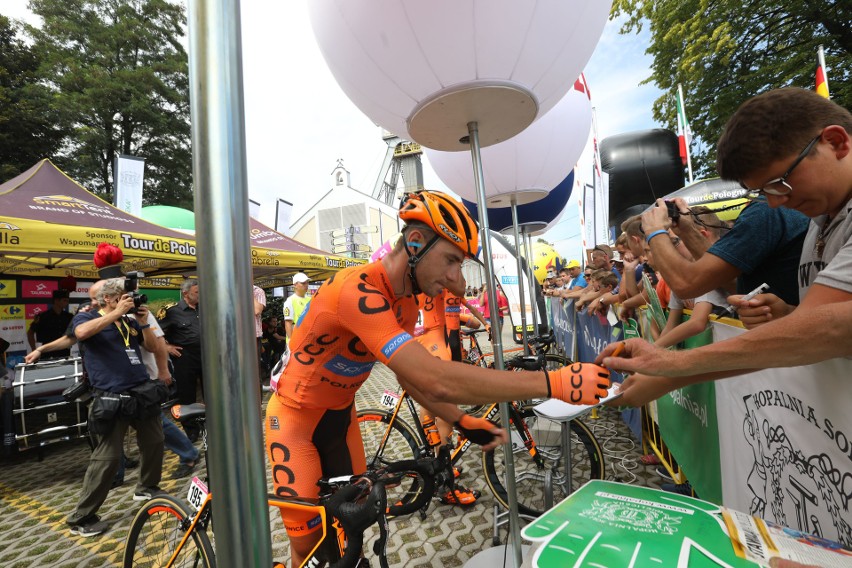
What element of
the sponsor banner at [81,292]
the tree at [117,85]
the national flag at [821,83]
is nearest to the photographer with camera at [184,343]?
the sponsor banner at [81,292]

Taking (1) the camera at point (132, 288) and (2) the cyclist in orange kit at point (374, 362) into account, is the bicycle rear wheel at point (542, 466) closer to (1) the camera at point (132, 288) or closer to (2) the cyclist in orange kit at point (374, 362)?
(2) the cyclist in orange kit at point (374, 362)

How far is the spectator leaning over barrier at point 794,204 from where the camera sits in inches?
43.9

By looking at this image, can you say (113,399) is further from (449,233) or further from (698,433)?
(698,433)

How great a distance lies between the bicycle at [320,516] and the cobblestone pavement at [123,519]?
103 cm

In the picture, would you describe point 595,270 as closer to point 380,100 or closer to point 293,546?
point 380,100

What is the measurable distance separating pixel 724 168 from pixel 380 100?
1.65 m

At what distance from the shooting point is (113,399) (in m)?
3.84

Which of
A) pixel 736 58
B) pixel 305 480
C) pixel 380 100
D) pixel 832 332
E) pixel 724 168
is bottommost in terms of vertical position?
pixel 305 480

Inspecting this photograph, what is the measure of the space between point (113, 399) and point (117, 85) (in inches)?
932

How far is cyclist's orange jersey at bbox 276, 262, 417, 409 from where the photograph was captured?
1619 millimetres

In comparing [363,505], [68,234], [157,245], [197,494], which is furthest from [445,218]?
[157,245]

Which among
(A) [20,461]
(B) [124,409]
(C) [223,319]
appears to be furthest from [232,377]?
(A) [20,461]

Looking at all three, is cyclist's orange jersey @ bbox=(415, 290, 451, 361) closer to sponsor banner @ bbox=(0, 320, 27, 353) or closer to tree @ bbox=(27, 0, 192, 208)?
sponsor banner @ bbox=(0, 320, 27, 353)

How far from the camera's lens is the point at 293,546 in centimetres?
208
